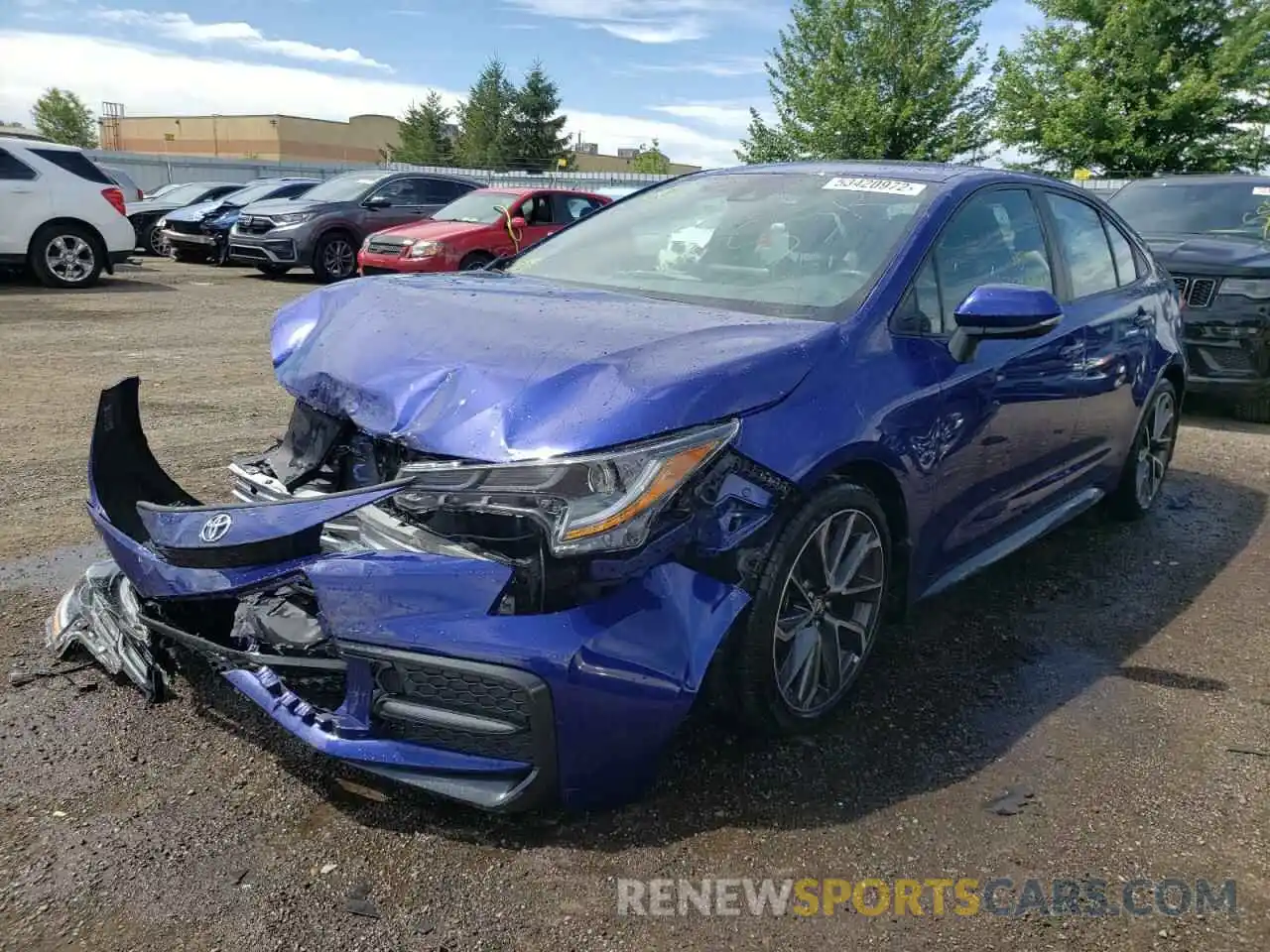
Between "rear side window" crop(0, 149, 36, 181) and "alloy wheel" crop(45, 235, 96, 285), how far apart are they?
0.91 metres

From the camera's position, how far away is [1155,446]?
5.15 meters

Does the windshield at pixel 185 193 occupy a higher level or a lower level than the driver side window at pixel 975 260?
lower

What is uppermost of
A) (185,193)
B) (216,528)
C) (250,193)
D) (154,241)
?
(250,193)

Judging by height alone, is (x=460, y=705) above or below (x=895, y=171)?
below

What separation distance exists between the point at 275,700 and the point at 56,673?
3.81 feet

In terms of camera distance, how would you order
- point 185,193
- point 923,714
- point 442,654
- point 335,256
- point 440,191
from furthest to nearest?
1. point 185,193
2. point 440,191
3. point 335,256
4. point 923,714
5. point 442,654

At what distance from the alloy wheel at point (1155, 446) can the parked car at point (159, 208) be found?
1837 centimetres

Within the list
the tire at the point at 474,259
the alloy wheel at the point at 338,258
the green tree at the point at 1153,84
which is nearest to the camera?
the tire at the point at 474,259

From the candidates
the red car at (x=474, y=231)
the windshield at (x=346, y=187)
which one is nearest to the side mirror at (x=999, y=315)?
the red car at (x=474, y=231)

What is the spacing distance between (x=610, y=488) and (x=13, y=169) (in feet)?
41.4

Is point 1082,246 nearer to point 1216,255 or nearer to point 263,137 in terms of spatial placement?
point 1216,255

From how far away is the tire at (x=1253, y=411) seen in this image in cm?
748

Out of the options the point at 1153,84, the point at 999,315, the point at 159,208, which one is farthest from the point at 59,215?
the point at 1153,84

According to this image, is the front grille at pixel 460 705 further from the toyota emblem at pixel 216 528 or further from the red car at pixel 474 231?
the red car at pixel 474 231
